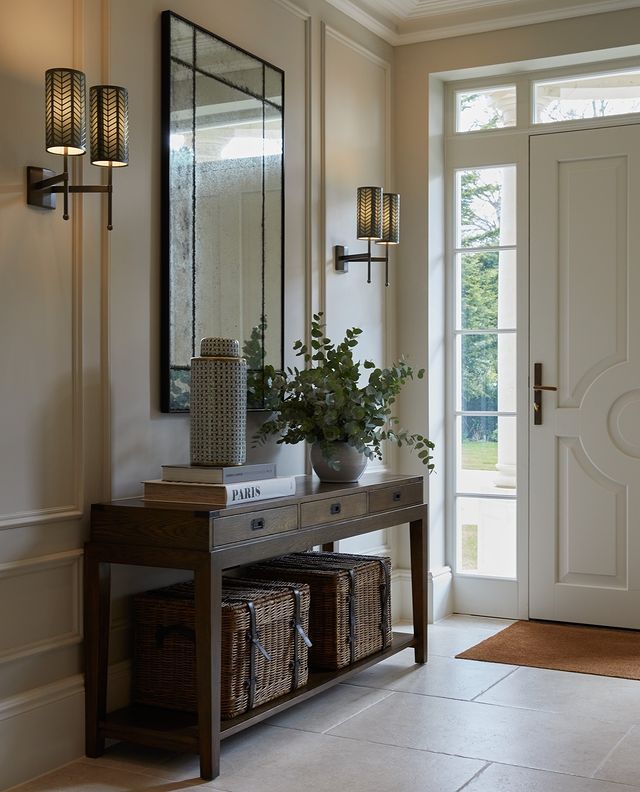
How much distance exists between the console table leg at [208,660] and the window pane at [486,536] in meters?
2.39

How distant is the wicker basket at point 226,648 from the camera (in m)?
3.01

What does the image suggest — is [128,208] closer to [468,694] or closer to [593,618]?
[468,694]

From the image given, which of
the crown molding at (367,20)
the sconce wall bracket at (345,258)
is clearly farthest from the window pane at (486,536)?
the crown molding at (367,20)

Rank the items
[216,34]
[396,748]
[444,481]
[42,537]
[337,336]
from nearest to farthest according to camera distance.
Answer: [42,537], [396,748], [216,34], [337,336], [444,481]

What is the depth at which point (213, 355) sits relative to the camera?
3.15 m

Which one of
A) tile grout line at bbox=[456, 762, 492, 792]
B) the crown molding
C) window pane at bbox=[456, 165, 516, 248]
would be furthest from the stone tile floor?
the crown molding

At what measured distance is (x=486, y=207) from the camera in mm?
4961

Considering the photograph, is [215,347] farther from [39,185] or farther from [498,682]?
[498,682]

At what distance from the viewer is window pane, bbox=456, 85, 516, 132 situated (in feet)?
16.0

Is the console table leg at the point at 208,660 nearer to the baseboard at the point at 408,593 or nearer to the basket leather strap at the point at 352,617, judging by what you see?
the basket leather strap at the point at 352,617

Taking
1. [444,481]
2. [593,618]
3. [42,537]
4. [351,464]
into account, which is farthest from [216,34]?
[593,618]

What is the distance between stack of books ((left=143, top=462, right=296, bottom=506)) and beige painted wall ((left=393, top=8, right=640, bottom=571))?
193 cm

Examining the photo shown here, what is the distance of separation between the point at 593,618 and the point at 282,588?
202 centimetres

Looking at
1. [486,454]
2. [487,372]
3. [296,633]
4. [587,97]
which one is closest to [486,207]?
[587,97]
